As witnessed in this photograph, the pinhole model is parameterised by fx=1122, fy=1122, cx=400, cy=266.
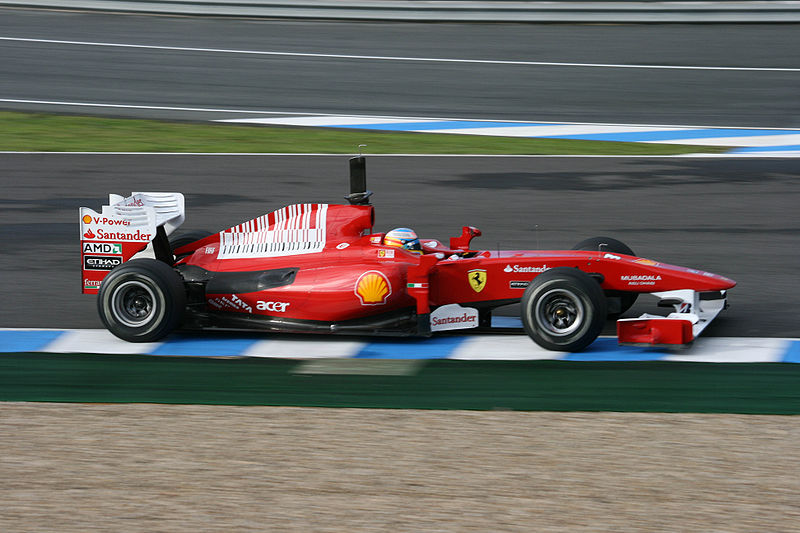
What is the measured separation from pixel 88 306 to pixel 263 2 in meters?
15.6

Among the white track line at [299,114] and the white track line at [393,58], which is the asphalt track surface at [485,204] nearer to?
the white track line at [299,114]

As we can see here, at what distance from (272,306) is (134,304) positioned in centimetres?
94

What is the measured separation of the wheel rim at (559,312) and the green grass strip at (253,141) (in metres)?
7.34

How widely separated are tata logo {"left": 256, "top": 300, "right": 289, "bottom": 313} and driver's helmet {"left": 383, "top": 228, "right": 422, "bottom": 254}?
0.82 meters

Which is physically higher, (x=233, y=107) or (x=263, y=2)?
→ (x=263, y=2)

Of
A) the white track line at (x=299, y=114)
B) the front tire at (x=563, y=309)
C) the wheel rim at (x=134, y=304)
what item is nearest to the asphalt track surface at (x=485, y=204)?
the wheel rim at (x=134, y=304)

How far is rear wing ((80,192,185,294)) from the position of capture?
7.79m

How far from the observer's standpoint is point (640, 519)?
4.74 m

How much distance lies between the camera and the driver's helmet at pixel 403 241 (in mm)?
7633

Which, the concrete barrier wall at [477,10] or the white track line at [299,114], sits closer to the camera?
the white track line at [299,114]

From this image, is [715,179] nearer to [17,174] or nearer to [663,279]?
[663,279]

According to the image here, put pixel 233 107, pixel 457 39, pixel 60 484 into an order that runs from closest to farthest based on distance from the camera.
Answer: pixel 60 484 → pixel 233 107 → pixel 457 39

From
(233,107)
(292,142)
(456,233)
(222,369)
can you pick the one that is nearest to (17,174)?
(292,142)

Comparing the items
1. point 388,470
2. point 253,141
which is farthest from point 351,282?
point 253,141
